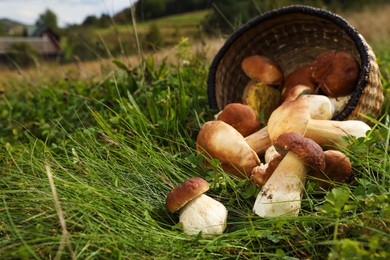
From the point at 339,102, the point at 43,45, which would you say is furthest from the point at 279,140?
the point at 43,45

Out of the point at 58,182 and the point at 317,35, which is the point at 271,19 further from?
the point at 58,182

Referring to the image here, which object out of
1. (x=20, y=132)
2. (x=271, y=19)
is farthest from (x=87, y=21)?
(x=271, y=19)

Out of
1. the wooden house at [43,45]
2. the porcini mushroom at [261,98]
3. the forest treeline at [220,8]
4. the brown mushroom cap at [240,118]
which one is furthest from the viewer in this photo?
the wooden house at [43,45]

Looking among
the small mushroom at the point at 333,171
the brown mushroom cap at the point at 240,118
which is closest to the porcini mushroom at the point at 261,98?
the brown mushroom cap at the point at 240,118

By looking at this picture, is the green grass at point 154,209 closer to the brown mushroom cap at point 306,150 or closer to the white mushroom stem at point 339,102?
the brown mushroom cap at point 306,150

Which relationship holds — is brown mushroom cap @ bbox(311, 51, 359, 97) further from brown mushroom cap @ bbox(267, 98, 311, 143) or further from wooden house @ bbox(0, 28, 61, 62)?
wooden house @ bbox(0, 28, 61, 62)

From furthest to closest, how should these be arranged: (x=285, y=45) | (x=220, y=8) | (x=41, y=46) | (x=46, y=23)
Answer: (x=46, y=23)
(x=41, y=46)
(x=220, y=8)
(x=285, y=45)

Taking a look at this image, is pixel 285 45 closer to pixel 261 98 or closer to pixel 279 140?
pixel 261 98
